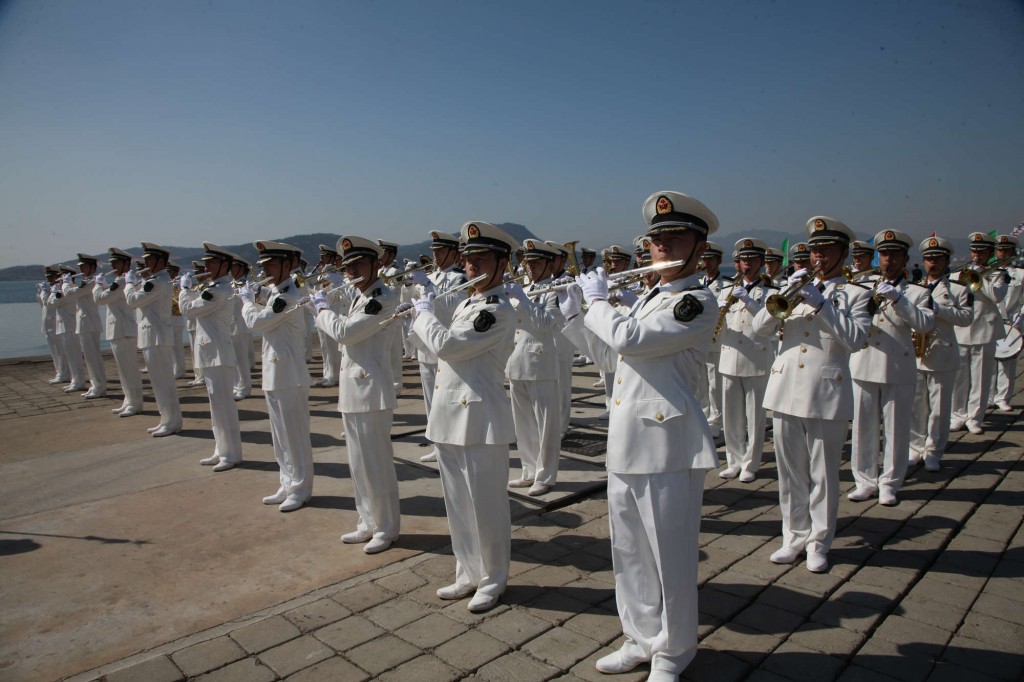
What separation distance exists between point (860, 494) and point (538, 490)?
10.3 feet

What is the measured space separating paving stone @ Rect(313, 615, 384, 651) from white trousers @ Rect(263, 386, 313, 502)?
99.9 inches

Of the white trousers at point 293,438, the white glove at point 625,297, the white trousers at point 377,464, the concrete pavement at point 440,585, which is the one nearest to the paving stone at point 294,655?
the concrete pavement at point 440,585

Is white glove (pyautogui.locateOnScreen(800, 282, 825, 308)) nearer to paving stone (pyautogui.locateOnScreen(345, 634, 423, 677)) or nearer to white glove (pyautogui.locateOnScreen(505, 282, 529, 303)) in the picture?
white glove (pyautogui.locateOnScreen(505, 282, 529, 303))

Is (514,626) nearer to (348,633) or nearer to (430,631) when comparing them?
(430,631)

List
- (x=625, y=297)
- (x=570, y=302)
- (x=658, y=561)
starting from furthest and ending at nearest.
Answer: (x=625, y=297) → (x=570, y=302) → (x=658, y=561)

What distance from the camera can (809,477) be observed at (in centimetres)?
472

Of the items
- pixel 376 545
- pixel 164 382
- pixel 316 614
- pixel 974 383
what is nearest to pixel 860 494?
pixel 974 383

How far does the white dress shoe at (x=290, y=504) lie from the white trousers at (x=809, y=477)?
14.7 feet

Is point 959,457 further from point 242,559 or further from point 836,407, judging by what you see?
point 242,559

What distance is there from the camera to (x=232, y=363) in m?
7.47

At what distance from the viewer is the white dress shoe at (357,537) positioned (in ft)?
16.9

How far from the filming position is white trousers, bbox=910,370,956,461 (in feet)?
22.5

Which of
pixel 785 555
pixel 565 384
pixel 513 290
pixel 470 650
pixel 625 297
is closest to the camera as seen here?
pixel 470 650

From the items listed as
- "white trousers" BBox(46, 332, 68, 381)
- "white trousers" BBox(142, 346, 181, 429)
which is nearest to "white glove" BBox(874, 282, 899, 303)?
"white trousers" BBox(142, 346, 181, 429)
